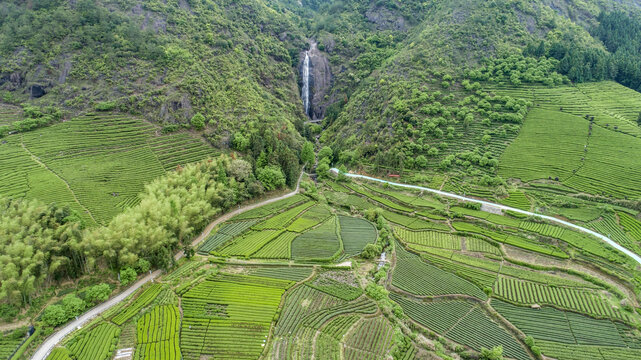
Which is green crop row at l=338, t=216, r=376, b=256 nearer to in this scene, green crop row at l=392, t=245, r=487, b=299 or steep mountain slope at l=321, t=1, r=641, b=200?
green crop row at l=392, t=245, r=487, b=299

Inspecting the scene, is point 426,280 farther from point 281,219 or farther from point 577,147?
point 577,147

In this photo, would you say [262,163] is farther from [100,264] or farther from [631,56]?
[631,56]

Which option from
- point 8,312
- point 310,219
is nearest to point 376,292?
point 310,219

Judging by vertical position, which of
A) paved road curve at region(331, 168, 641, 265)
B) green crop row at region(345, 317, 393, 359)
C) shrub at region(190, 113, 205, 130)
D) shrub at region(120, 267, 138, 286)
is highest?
shrub at region(190, 113, 205, 130)

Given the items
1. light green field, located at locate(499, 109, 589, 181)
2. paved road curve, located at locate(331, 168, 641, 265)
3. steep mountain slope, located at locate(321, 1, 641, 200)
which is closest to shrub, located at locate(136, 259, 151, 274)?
paved road curve, located at locate(331, 168, 641, 265)

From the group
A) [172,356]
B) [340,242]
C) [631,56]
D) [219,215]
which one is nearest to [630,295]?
[340,242]

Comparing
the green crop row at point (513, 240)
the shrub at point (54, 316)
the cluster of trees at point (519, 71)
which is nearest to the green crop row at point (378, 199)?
the green crop row at point (513, 240)
